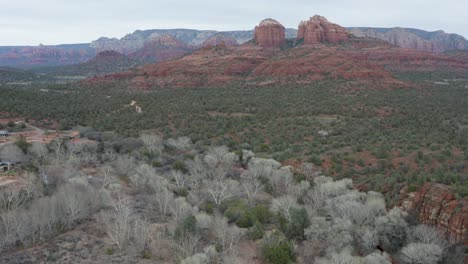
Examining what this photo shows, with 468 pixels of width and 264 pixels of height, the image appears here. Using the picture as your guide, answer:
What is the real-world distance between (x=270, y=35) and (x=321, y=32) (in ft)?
49.3

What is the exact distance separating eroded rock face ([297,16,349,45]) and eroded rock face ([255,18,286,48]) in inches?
274

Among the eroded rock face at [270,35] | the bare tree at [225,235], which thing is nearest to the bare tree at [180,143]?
the bare tree at [225,235]

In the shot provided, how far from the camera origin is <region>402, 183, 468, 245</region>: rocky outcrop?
19188mm

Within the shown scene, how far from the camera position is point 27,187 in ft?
77.5

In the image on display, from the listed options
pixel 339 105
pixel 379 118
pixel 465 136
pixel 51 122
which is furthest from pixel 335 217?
pixel 51 122

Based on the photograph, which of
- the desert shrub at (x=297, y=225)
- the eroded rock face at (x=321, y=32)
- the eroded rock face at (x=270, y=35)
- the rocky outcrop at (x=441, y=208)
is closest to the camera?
the rocky outcrop at (x=441, y=208)

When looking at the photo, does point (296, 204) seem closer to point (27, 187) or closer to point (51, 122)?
point (27, 187)

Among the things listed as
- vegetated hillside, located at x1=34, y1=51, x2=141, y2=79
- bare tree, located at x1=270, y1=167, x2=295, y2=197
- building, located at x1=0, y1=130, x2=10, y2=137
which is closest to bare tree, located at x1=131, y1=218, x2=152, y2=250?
bare tree, located at x1=270, y1=167, x2=295, y2=197

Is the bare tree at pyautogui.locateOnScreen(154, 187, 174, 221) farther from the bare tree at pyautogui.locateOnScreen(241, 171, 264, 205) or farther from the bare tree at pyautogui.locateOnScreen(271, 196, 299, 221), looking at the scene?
the bare tree at pyautogui.locateOnScreen(271, 196, 299, 221)

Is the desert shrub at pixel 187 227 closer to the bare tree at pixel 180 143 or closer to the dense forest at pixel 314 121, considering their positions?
the dense forest at pixel 314 121

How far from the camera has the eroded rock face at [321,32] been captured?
356 feet

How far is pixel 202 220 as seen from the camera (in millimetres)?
21375

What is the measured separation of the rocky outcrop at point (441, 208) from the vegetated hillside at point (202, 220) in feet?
2.29

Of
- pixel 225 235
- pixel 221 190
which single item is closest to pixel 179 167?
pixel 221 190
